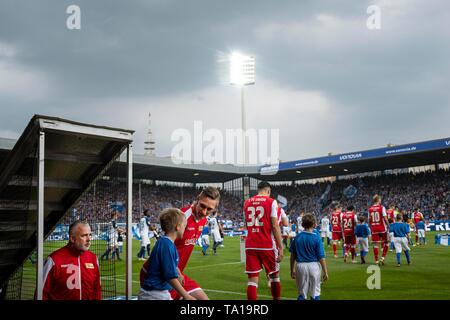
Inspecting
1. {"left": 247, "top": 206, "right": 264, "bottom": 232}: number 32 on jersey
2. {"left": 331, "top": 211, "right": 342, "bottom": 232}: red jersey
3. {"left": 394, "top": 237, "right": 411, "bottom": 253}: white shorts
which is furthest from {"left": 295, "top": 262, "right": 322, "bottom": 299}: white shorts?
{"left": 331, "top": 211, "right": 342, "bottom": 232}: red jersey

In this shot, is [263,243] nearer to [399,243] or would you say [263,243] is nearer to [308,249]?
[308,249]

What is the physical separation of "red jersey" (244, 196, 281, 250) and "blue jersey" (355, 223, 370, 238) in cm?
943

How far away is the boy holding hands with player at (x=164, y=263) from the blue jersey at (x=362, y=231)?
44.6 feet

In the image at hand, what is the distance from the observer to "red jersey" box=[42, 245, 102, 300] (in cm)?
480

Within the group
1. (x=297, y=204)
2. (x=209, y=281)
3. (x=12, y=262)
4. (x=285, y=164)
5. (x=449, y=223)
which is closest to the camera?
(x=12, y=262)

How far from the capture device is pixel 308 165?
2015 inches

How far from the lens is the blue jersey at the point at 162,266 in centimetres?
409

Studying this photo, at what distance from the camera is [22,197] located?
6152mm

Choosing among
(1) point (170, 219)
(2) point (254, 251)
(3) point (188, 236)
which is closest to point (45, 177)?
(3) point (188, 236)

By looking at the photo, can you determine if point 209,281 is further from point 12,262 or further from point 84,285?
point 84,285

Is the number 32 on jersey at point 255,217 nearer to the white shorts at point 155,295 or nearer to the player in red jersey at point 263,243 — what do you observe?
the player in red jersey at point 263,243

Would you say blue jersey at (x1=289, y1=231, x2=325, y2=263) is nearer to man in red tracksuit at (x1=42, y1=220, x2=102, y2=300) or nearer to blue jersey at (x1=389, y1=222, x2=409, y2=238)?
man in red tracksuit at (x1=42, y1=220, x2=102, y2=300)
